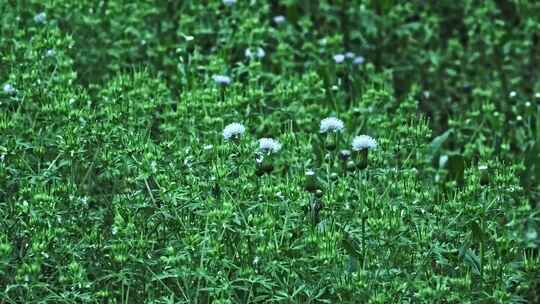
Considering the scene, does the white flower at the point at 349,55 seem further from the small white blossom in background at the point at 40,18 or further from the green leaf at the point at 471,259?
the green leaf at the point at 471,259

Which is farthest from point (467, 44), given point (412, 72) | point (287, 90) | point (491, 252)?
point (491, 252)

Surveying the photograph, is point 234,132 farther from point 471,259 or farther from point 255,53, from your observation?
point 255,53

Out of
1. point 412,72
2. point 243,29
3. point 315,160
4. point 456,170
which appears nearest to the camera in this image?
point 315,160

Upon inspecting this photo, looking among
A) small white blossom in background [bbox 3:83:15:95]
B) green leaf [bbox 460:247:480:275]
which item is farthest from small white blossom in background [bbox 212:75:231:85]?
green leaf [bbox 460:247:480:275]

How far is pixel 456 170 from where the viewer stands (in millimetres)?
5449

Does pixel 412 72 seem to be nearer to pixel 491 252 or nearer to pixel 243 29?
pixel 243 29

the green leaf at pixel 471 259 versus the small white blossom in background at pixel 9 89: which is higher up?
the small white blossom in background at pixel 9 89

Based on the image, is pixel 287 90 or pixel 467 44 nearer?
pixel 287 90

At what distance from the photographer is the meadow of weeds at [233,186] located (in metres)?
3.90

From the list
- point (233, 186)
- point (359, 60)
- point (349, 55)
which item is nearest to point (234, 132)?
point (233, 186)

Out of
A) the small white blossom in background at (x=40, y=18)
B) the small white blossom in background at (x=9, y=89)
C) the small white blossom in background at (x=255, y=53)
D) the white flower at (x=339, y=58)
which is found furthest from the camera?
the white flower at (x=339, y=58)

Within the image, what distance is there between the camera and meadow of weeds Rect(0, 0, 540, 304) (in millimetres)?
3898

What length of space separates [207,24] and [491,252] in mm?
2606

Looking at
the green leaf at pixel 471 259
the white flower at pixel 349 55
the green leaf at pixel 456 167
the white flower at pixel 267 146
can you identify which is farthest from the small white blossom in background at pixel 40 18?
the green leaf at pixel 471 259
